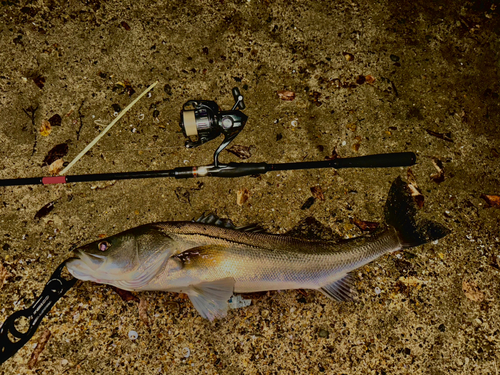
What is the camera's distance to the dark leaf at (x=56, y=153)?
119 inches

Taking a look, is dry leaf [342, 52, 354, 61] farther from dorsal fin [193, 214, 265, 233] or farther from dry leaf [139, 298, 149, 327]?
dry leaf [139, 298, 149, 327]

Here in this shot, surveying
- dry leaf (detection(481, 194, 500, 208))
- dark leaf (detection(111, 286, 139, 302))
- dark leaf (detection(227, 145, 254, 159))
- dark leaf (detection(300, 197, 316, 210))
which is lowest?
dark leaf (detection(111, 286, 139, 302))

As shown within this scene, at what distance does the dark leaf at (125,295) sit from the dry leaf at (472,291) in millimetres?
3086

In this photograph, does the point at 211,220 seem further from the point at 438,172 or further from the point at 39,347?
the point at 438,172

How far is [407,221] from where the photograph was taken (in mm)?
2895

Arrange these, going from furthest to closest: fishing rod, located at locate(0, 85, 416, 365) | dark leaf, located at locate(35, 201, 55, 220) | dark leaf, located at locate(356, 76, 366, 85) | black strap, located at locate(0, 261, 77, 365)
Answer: dark leaf, located at locate(356, 76, 366, 85)
dark leaf, located at locate(35, 201, 55, 220)
fishing rod, located at locate(0, 85, 416, 365)
black strap, located at locate(0, 261, 77, 365)

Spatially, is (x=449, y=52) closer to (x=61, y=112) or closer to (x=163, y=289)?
(x=163, y=289)

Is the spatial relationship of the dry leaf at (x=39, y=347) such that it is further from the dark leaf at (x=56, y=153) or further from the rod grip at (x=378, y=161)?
the rod grip at (x=378, y=161)

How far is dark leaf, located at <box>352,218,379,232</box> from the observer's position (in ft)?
9.96

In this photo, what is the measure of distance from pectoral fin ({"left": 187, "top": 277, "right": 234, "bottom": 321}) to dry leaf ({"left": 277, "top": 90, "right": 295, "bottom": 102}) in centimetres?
186

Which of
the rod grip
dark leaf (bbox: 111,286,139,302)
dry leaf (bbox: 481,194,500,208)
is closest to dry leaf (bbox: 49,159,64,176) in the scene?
dark leaf (bbox: 111,286,139,302)

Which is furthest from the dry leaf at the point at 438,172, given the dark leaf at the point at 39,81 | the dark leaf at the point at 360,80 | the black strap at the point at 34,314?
the dark leaf at the point at 39,81

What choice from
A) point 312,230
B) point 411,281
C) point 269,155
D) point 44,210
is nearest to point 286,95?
point 269,155

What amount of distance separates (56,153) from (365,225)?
3092 mm
